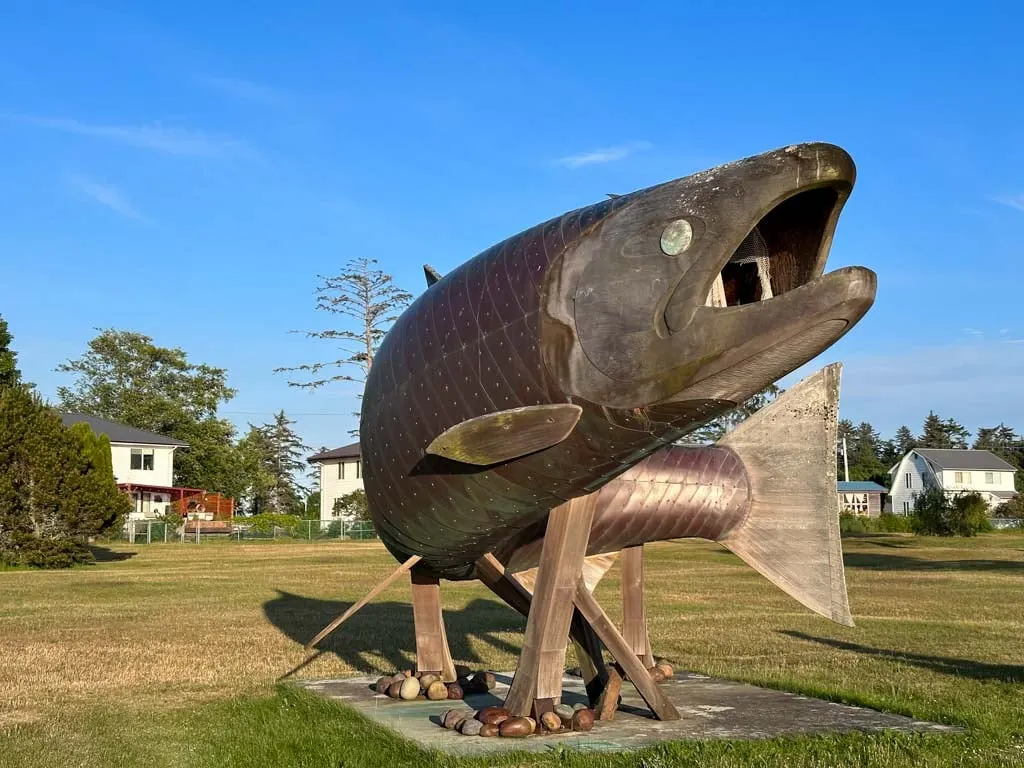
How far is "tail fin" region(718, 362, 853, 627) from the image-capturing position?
26.2ft

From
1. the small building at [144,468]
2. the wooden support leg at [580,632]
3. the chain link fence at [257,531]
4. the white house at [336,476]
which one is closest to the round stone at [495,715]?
the wooden support leg at [580,632]

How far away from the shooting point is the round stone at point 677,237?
542cm

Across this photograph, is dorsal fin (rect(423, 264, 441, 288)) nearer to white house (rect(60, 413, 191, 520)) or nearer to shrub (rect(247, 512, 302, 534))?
shrub (rect(247, 512, 302, 534))

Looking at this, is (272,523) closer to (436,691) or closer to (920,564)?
(920,564)

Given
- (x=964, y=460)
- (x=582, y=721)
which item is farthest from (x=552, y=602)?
(x=964, y=460)

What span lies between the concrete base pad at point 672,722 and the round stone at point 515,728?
38mm

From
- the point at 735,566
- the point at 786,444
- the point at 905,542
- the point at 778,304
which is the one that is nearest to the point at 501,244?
the point at 778,304

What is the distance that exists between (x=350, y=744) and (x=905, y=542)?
128ft

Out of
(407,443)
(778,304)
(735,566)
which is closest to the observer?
(778,304)

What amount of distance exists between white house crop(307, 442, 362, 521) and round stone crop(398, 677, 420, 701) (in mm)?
53931

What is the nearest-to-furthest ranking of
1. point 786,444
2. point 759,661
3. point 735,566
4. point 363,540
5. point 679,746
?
point 679,746, point 786,444, point 759,661, point 735,566, point 363,540

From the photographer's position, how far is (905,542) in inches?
1649

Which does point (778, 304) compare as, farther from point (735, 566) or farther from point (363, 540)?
point (363, 540)

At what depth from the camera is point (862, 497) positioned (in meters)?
75.6
